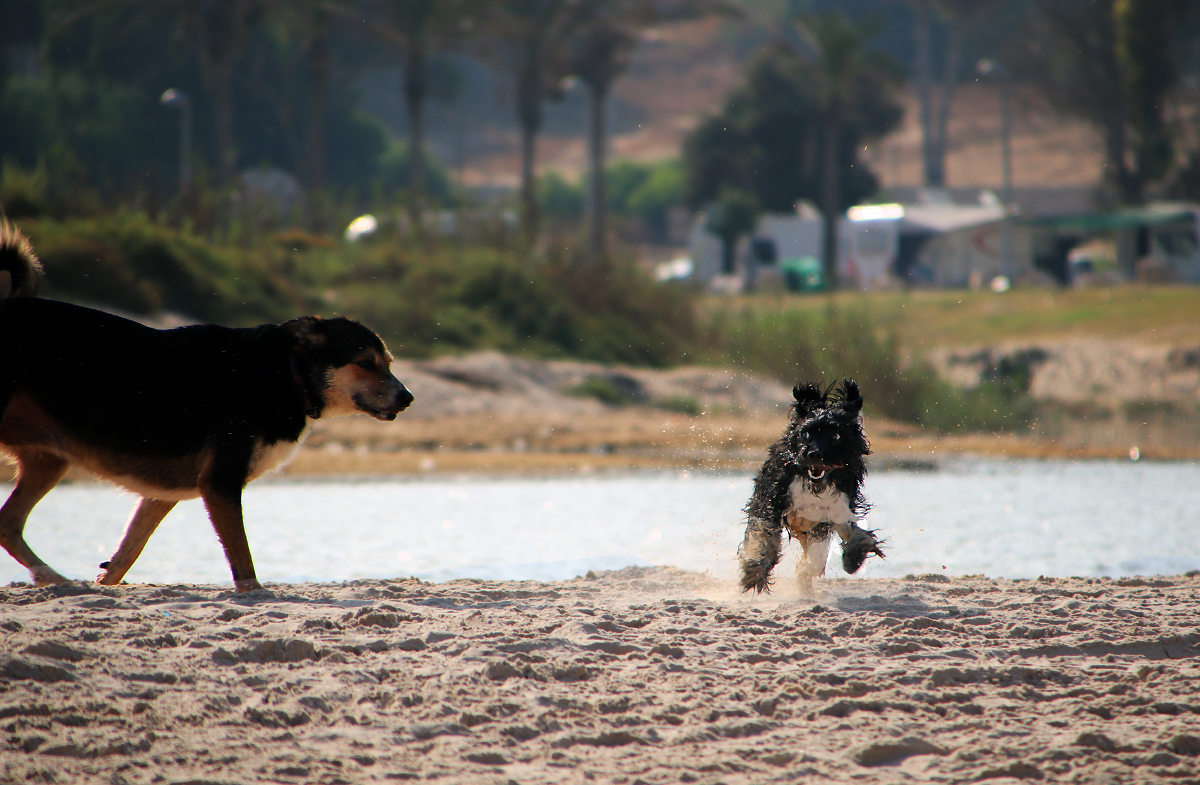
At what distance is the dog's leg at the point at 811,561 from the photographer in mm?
6488

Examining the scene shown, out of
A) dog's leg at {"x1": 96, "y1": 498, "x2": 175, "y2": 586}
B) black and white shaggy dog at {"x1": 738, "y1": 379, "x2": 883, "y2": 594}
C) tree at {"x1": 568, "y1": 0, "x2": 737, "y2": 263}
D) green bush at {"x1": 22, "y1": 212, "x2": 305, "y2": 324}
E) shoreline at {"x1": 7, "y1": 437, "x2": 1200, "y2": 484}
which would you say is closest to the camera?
dog's leg at {"x1": 96, "y1": 498, "x2": 175, "y2": 586}

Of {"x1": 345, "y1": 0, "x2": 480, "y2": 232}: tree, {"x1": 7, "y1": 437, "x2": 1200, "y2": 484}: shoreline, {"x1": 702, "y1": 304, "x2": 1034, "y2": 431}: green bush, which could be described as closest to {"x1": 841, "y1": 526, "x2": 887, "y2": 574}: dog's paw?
{"x1": 7, "y1": 437, "x2": 1200, "y2": 484}: shoreline

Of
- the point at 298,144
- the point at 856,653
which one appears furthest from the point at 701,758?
the point at 298,144

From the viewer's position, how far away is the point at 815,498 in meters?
6.40

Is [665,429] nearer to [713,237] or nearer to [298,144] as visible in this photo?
[713,237]

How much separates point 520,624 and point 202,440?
5.82 feet

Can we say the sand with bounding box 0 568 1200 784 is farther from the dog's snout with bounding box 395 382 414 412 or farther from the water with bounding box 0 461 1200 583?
the water with bounding box 0 461 1200 583

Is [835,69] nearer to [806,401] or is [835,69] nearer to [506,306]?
[506,306]

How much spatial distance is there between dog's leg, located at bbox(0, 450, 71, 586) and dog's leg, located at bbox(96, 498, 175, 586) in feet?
0.95

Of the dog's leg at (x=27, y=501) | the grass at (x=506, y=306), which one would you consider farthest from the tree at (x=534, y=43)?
the dog's leg at (x=27, y=501)

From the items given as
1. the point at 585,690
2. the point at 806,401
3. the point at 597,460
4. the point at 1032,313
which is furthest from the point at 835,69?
the point at 585,690

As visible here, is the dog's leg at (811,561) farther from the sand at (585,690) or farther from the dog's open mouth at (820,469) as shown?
the sand at (585,690)

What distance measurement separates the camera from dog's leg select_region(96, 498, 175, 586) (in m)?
6.23

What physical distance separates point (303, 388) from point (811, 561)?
274cm
